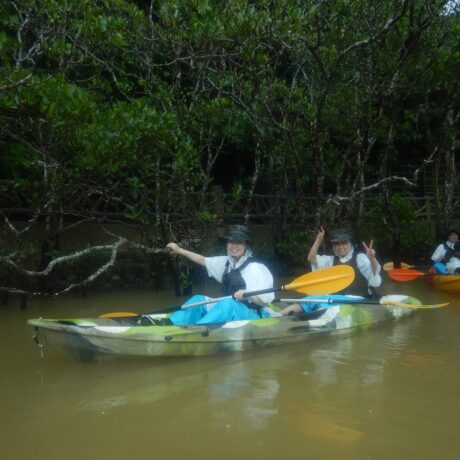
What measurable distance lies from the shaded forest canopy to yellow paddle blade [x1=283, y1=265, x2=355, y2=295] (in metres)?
2.25

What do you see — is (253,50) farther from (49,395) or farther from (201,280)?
(49,395)

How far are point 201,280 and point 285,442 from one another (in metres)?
6.78

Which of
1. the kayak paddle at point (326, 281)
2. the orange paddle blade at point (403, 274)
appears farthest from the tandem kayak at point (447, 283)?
the kayak paddle at point (326, 281)

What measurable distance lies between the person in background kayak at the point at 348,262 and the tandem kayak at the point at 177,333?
388 millimetres

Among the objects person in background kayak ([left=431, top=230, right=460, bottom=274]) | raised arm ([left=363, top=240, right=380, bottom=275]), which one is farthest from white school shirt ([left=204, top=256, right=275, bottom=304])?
person in background kayak ([left=431, top=230, right=460, bottom=274])

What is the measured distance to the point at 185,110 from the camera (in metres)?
8.77

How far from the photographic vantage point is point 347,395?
14.5 feet

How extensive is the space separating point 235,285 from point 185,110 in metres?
3.82

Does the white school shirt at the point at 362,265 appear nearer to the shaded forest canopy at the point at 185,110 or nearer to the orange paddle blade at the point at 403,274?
the orange paddle blade at the point at 403,274

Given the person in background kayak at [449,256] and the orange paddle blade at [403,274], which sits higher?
the person in background kayak at [449,256]

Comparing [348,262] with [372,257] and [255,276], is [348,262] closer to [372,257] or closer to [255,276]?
[372,257]

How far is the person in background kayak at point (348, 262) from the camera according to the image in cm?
657

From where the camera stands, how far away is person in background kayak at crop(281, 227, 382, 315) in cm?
657

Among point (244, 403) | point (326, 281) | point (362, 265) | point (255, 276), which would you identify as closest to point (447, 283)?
point (362, 265)
